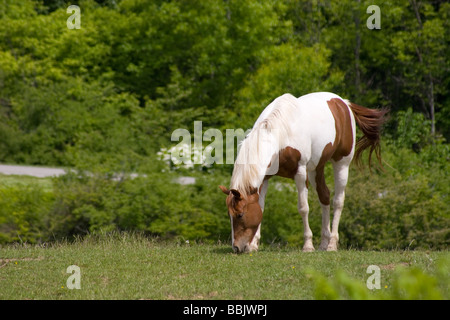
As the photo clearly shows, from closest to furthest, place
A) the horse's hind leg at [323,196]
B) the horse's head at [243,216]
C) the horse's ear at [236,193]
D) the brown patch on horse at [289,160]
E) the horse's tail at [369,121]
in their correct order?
the horse's ear at [236,193] < the horse's head at [243,216] < the brown patch on horse at [289,160] < the horse's hind leg at [323,196] < the horse's tail at [369,121]

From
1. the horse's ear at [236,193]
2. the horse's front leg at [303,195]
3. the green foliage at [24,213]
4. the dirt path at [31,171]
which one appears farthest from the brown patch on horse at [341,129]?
the dirt path at [31,171]

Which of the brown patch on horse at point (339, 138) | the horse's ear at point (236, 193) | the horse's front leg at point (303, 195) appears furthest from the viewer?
the brown patch on horse at point (339, 138)

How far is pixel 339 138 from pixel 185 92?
19.8 metres

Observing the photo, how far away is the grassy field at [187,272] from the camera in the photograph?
18.3 feet

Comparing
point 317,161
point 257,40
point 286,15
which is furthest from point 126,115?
point 317,161

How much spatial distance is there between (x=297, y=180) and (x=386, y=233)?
25.0ft

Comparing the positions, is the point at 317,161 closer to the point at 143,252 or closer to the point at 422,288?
the point at 143,252

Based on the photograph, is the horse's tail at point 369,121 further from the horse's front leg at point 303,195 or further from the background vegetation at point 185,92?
the background vegetation at point 185,92

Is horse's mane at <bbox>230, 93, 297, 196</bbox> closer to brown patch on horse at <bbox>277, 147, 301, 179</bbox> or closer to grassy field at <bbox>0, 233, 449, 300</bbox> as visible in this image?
brown patch on horse at <bbox>277, 147, 301, 179</bbox>

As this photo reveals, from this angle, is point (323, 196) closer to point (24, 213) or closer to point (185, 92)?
point (24, 213)

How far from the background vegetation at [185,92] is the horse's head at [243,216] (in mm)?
8534

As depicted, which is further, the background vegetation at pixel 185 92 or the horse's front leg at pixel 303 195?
the background vegetation at pixel 185 92

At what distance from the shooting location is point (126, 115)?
29156mm

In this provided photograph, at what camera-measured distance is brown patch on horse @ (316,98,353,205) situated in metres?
8.62
